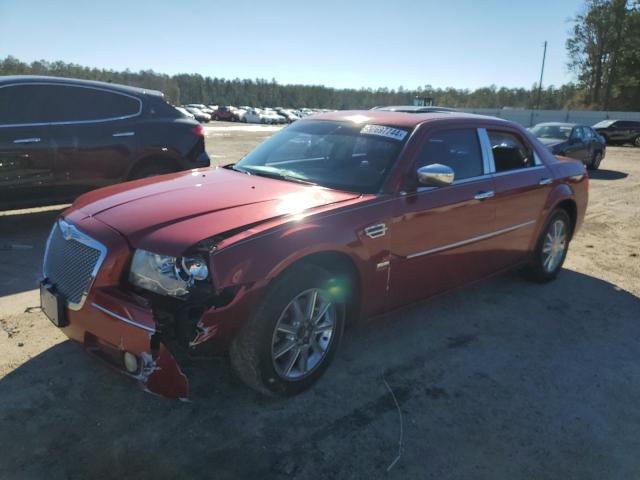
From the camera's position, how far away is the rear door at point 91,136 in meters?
6.11

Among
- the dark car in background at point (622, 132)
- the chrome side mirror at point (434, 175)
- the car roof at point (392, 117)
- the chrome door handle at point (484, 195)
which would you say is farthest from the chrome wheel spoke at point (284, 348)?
the dark car in background at point (622, 132)

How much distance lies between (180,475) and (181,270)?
0.96 metres

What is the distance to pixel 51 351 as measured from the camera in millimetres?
3412

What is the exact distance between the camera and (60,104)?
618cm

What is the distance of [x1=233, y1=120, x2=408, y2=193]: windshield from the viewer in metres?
3.59

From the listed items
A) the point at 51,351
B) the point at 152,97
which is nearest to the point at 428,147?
the point at 51,351

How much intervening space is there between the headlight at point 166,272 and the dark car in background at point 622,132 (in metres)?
33.5

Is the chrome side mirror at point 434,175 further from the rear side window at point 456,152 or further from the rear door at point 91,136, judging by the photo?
the rear door at point 91,136

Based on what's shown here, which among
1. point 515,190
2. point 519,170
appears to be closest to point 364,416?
point 515,190

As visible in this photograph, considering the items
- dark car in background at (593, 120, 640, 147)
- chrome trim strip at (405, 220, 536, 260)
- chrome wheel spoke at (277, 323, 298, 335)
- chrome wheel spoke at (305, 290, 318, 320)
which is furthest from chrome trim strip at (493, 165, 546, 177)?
dark car in background at (593, 120, 640, 147)

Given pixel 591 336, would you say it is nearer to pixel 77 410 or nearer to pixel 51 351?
pixel 77 410

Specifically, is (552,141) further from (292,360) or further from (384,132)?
(292,360)

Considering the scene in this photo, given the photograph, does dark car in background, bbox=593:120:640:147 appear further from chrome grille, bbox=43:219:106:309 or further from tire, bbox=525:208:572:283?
chrome grille, bbox=43:219:106:309

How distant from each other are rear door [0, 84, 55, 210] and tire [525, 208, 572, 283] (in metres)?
5.53
